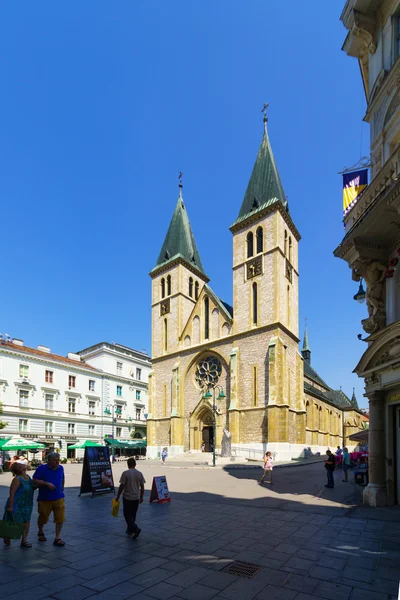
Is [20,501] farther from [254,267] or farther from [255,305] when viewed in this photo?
[254,267]

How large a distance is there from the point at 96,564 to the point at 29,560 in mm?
1058

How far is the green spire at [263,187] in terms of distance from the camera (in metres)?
38.5

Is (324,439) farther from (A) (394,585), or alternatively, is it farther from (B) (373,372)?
(A) (394,585)

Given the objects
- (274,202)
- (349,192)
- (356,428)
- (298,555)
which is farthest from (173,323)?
(356,428)

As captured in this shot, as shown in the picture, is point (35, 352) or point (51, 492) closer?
point (51, 492)

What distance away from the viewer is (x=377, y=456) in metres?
10.6

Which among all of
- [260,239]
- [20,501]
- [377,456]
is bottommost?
[377,456]

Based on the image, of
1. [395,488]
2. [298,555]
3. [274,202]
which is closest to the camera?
[298,555]

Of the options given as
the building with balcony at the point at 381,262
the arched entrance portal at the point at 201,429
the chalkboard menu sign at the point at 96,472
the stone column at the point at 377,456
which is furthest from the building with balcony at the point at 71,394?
the building with balcony at the point at 381,262

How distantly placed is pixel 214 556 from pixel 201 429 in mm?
32366

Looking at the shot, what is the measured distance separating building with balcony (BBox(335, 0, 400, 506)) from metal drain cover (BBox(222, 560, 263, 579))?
6.13 metres

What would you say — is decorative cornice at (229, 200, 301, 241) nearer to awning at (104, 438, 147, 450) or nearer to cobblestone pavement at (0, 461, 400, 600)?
awning at (104, 438, 147, 450)

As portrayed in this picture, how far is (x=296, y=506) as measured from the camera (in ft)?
35.8

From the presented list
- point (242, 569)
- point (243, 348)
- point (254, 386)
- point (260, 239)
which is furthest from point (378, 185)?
point (260, 239)
